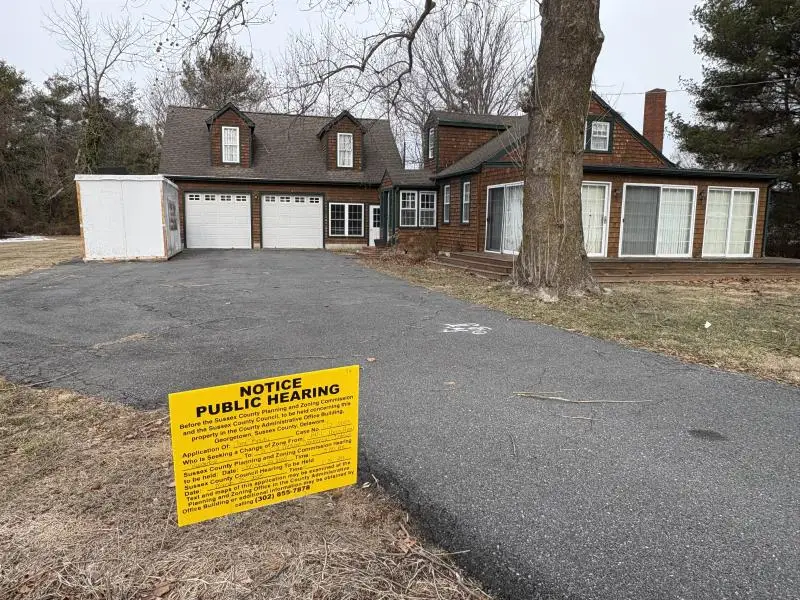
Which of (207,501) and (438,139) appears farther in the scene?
(438,139)

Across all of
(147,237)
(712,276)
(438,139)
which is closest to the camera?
(712,276)

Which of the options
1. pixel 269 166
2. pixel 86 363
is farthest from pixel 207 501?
pixel 269 166

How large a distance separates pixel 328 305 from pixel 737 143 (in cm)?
2009

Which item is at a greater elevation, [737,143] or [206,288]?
[737,143]

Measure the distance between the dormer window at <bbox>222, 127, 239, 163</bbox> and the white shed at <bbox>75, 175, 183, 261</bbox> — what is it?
687cm

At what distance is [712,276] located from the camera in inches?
535

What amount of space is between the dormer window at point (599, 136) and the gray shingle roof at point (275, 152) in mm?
8857

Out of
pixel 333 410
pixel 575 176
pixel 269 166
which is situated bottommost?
pixel 333 410

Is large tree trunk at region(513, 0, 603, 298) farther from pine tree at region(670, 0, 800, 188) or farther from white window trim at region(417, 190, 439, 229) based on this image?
pine tree at region(670, 0, 800, 188)

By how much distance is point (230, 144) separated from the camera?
22453 mm

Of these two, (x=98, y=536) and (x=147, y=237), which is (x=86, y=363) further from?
(x=147, y=237)

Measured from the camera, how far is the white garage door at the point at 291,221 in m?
22.9

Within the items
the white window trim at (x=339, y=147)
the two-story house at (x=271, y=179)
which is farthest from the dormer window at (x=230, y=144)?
the white window trim at (x=339, y=147)

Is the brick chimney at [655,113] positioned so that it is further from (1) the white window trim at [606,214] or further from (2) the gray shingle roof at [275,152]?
(2) the gray shingle roof at [275,152]
